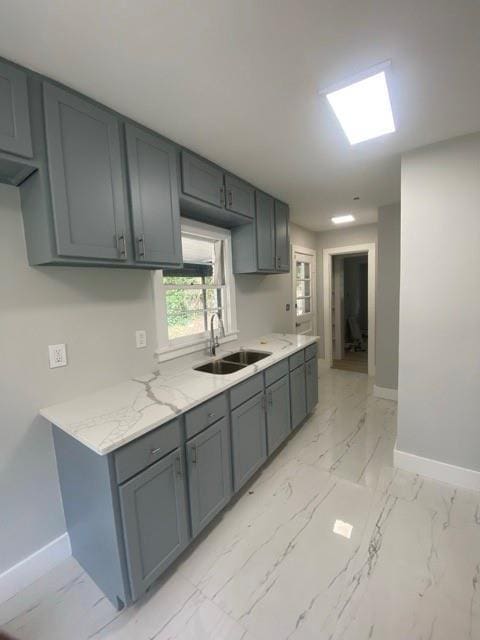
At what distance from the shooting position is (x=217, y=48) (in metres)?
1.17

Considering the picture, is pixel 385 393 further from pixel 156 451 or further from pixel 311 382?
pixel 156 451

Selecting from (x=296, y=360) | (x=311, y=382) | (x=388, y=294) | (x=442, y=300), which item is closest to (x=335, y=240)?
(x=388, y=294)

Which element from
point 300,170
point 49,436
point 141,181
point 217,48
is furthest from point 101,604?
point 300,170

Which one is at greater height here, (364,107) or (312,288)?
(364,107)

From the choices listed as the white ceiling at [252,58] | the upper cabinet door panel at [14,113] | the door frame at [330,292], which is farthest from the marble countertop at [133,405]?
the door frame at [330,292]

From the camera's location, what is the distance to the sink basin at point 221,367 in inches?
95.7

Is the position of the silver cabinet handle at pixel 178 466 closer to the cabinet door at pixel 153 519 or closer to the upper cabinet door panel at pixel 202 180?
the cabinet door at pixel 153 519

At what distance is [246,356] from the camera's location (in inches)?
109

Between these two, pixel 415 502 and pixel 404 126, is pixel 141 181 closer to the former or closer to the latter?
pixel 404 126

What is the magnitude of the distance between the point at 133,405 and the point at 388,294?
330 cm

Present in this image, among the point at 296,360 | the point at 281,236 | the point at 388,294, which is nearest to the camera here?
the point at 296,360

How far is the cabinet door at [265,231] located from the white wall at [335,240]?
6.88 feet

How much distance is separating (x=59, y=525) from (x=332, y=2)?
8.96 feet

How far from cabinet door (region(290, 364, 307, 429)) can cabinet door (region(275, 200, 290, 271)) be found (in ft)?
3.80
